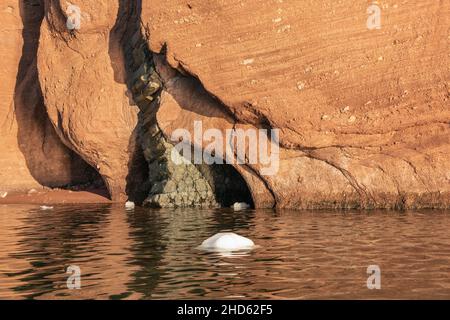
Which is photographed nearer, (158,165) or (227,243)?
(227,243)

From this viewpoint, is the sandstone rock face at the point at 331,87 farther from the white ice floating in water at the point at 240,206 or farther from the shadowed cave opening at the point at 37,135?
the shadowed cave opening at the point at 37,135

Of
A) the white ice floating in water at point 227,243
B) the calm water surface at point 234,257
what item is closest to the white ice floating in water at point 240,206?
the calm water surface at point 234,257

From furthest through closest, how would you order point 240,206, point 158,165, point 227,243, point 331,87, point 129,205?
point 129,205 < point 158,165 < point 240,206 < point 331,87 < point 227,243

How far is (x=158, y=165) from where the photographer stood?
18000mm

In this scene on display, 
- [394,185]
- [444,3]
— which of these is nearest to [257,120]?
[394,185]

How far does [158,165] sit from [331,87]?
5.75 meters

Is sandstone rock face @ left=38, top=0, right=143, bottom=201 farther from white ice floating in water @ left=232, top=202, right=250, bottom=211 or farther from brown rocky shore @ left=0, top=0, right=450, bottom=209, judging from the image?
white ice floating in water @ left=232, top=202, right=250, bottom=211

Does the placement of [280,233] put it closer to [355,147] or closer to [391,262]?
[391,262]

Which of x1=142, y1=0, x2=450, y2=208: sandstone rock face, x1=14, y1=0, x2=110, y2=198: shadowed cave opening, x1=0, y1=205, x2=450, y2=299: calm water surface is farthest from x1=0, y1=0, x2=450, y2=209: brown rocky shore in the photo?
x1=14, y1=0, x2=110, y2=198: shadowed cave opening

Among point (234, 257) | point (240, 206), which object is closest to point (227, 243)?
point (234, 257)

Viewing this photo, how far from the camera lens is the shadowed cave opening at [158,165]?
1748cm

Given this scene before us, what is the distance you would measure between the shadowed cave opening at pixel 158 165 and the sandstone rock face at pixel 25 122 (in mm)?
5381

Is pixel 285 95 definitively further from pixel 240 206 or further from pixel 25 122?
pixel 25 122
